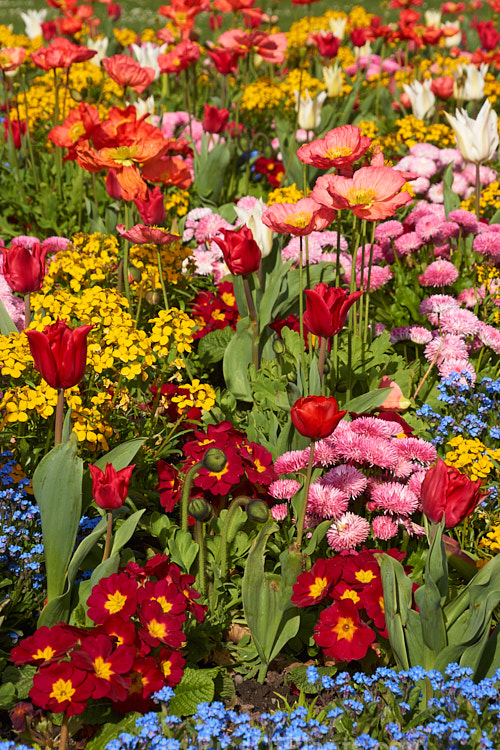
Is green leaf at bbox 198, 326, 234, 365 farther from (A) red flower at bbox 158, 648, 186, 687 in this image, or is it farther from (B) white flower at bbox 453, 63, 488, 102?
(B) white flower at bbox 453, 63, 488, 102

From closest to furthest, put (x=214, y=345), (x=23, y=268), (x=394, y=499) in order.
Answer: (x=394, y=499), (x=23, y=268), (x=214, y=345)

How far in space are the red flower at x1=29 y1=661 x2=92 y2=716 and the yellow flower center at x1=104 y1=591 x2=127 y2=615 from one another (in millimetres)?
181

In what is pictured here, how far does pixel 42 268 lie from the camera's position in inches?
89.9

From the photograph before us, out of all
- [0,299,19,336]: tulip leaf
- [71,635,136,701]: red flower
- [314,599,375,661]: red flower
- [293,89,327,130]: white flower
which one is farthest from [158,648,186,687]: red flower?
[293,89,327,130]: white flower

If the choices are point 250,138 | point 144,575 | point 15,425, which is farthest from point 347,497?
point 250,138

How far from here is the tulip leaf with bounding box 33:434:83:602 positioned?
1845 mm

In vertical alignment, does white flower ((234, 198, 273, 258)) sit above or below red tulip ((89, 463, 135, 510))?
above

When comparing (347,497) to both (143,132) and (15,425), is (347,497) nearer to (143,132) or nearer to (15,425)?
(15,425)

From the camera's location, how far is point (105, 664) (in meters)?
1.64


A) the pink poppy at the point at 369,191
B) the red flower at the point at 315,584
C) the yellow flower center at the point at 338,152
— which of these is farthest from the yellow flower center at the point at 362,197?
the red flower at the point at 315,584

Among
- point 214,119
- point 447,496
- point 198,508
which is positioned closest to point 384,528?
point 447,496

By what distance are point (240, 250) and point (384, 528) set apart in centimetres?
94

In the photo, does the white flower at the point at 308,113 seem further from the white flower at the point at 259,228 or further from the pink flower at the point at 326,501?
the pink flower at the point at 326,501

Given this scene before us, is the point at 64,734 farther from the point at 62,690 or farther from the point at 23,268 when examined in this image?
the point at 23,268
